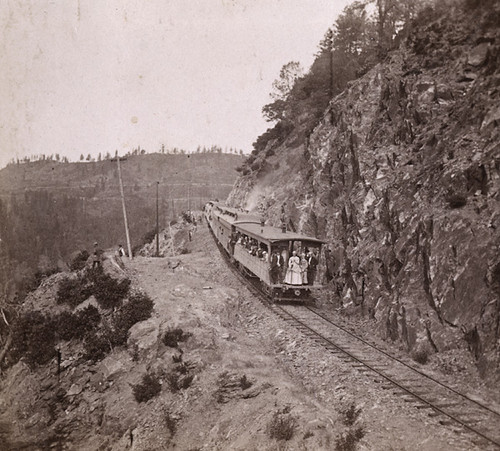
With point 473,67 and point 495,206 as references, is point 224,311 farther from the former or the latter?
point 473,67

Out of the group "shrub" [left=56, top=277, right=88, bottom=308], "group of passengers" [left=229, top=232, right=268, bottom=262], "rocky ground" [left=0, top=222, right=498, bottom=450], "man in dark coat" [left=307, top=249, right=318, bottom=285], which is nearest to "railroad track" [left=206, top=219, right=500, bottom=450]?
"rocky ground" [left=0, top=222, right=498, bottom=450]

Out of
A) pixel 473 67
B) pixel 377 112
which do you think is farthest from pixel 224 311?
pixel 473 67

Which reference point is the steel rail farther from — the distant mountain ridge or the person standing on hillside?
the distant mountain ridge

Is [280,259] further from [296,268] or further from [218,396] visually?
[218,396]

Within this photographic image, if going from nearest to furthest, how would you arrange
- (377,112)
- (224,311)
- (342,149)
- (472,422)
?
(472,422) < (224,311) < (377,112) < (342,149)

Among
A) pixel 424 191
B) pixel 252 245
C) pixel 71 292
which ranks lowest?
pixel 71 292

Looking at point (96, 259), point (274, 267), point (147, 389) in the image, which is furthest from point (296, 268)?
point (96, 259)
